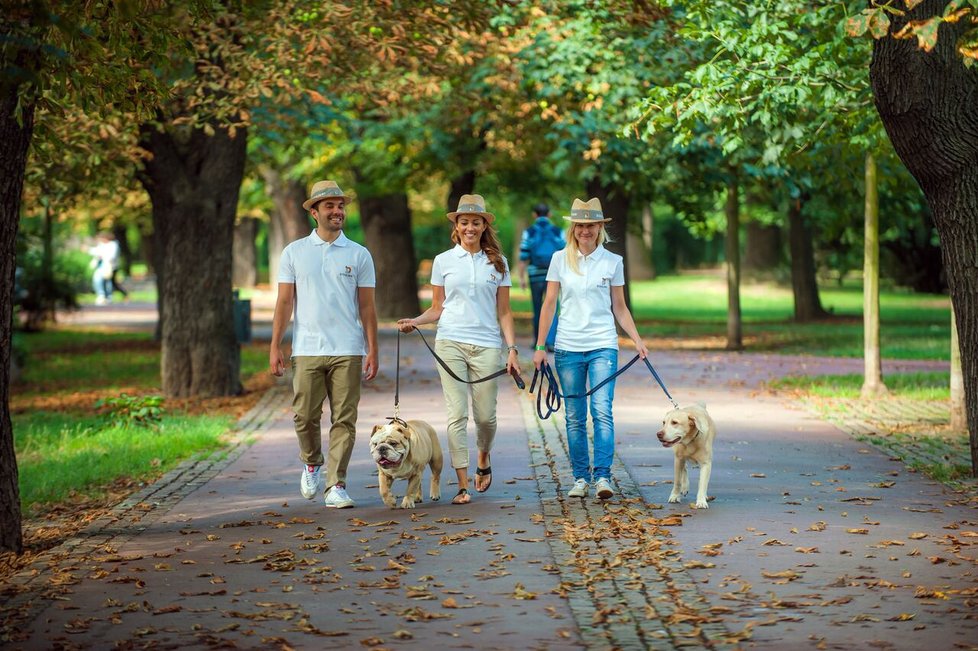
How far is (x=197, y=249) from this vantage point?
18.5 m

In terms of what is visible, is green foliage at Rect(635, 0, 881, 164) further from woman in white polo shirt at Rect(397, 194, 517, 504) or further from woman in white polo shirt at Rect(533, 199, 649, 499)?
woman in white polo shirt at Rect(397, 194, 517, 504)

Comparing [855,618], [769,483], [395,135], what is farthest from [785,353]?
[855,618]

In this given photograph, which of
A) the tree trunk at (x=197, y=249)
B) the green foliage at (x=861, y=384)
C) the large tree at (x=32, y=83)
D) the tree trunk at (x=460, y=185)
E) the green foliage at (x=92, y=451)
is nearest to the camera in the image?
the large tree at (x=32, y=83)

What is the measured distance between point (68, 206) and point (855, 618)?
17.4m

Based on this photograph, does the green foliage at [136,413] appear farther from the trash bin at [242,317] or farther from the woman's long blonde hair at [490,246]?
the trash bin at [242,317]

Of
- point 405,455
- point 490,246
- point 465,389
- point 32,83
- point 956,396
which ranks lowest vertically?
point 956,396

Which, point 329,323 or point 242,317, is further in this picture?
point 242,317

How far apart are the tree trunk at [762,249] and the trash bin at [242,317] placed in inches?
1219

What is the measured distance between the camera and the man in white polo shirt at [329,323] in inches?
394

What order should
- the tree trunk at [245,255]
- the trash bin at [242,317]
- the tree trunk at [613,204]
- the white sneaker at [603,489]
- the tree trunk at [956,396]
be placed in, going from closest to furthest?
the white sneaker at [603,489] → the tree trunk at [956,396] → the trash bin at [242,317] → the tree trunk at [613,204] → the tree trunk at [245,255]

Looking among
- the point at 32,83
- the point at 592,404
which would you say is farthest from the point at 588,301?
the point at 32,83

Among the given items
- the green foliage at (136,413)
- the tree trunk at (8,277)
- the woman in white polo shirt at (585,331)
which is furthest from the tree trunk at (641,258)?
the tree trunk at (8,277)

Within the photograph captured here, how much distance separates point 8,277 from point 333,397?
7.39 feet

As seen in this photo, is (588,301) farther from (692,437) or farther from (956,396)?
(956,396)
